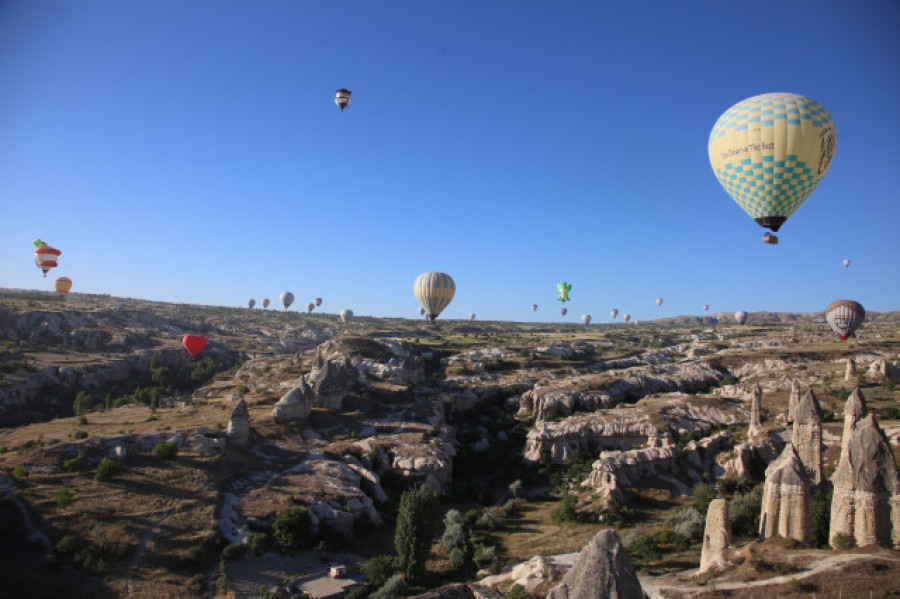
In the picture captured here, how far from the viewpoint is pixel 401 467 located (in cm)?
3472

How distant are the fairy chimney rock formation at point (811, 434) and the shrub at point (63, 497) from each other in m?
34.5

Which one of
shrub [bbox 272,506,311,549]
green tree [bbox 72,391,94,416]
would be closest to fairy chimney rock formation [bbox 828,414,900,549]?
shrub [bbox 272,506,311,549]

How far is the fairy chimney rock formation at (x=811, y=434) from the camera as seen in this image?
25031 millimetres

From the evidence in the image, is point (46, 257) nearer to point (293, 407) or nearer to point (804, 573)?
point (293, 407)

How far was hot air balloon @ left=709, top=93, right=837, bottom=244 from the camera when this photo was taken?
23469 mm

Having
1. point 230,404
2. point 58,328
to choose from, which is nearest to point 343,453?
point 230,404

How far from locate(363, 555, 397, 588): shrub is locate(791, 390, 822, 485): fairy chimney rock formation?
2020cm

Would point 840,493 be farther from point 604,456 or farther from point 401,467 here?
point 401,467

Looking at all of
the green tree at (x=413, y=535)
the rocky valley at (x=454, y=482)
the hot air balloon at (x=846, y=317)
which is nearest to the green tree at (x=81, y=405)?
the rocky valley at (x=454, y=482)

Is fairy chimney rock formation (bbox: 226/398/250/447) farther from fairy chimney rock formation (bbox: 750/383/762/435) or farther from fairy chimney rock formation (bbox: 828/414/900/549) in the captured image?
fairy chimney rock formation (bbox: 750/383/762/435)

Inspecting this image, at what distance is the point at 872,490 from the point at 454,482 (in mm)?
24358

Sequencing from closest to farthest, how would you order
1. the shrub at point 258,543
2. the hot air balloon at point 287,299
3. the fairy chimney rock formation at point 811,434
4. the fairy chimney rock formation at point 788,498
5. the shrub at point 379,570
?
the fairy chimney rock formation at point 788,498 → the shrub at point 379,570 → the shrub at point 258,543 → the fairy chimney rock formation at point 811,434 → the hot air balloon at point 287,299

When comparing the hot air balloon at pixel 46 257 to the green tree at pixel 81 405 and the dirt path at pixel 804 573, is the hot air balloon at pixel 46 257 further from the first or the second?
the dirt path at pixel 804 573

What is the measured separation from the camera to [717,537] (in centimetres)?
1834
